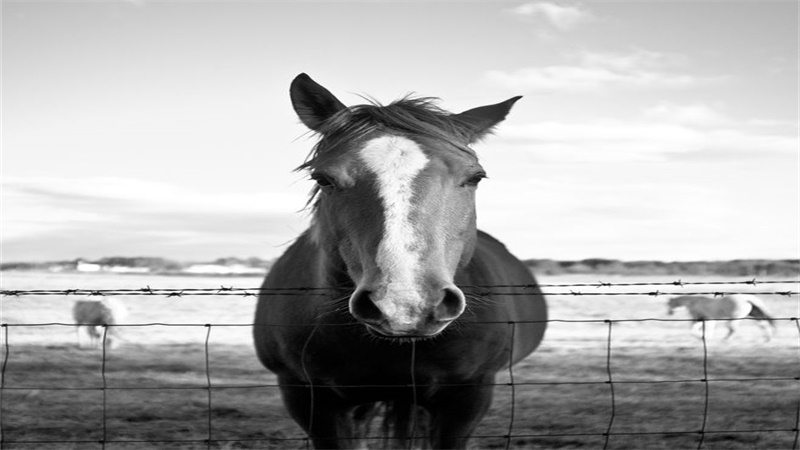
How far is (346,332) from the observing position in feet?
12.0

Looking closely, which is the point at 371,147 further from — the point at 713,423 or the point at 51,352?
the point at 51,352

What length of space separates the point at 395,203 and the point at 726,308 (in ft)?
50.7

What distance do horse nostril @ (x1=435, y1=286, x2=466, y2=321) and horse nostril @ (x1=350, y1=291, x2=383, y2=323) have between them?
22 cm

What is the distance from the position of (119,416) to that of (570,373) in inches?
293

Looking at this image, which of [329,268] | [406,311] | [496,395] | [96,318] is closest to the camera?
[406,311]

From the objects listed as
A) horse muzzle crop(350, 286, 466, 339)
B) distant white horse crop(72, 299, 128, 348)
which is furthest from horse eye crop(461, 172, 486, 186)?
distant white horse crop(72, 299, 128, 348)

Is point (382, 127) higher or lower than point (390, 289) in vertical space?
higher

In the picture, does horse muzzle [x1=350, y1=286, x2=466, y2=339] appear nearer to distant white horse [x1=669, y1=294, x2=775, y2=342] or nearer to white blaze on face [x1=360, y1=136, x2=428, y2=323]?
white blaze on face [x1=360, y1=136, x2=428, y2=323]

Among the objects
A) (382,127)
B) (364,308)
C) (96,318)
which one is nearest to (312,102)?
(382,127)

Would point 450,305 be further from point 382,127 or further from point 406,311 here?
point 382,127

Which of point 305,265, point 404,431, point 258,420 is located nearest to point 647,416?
point 258,420

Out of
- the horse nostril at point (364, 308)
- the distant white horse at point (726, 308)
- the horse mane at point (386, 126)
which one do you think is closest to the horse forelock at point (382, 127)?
Answer: the horse mane at point (386, 126)

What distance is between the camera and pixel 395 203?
296cm

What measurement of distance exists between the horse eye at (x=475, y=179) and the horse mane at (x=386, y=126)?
13 centimetres
